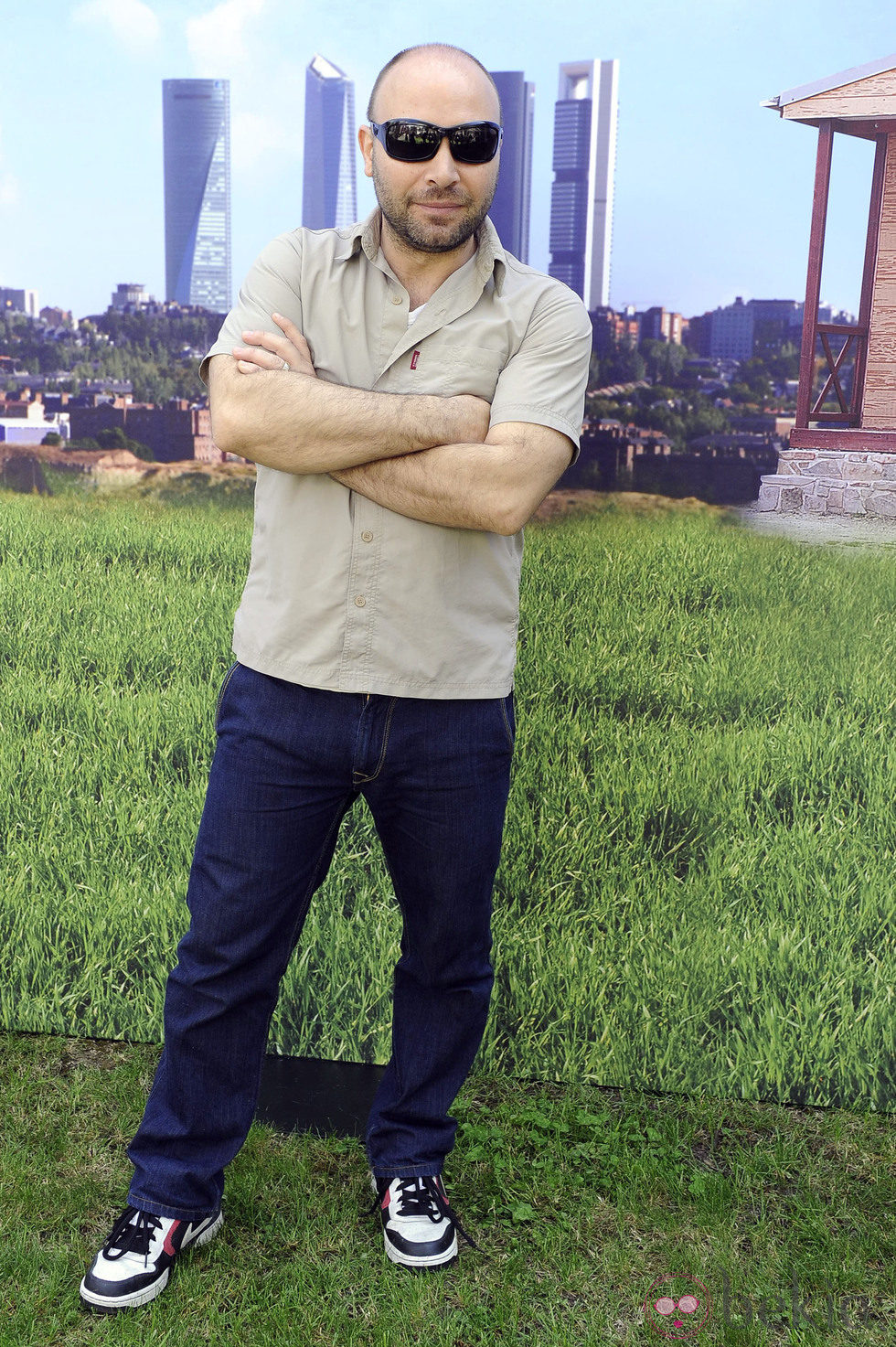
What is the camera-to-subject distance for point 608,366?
275 cm

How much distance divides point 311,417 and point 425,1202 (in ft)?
5.28

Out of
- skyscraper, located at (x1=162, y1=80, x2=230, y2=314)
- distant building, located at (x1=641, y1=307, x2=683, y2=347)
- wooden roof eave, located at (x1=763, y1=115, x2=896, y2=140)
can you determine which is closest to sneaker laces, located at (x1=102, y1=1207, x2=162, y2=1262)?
skyscraper, located at (x1=162, y1=80, x2=230, y2=314)

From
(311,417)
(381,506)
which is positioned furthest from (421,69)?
(381,506)

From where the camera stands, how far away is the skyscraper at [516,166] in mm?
2711

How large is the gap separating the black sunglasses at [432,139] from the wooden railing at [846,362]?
1169 millimetres

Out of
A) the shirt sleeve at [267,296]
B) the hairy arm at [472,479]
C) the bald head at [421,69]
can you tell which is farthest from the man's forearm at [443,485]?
the bald head at [421,69]

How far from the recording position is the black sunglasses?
6.11 ft

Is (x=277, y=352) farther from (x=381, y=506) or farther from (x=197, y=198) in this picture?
(x=197, y=198)

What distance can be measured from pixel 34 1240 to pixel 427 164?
2.24m

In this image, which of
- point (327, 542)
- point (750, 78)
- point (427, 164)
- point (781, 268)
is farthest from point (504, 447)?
point (750, 78)

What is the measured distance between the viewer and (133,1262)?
208 cm

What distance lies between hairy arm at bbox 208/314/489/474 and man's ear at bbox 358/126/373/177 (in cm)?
36

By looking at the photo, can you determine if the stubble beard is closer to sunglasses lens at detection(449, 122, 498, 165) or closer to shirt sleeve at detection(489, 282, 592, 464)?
sunglasses lens at detection(449, 122, 498, 165)

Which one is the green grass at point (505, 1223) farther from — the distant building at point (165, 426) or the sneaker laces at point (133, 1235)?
the distant building at point (165, 426)
